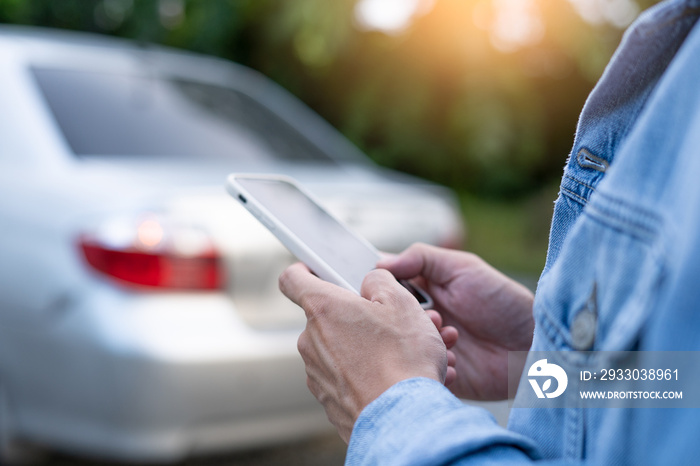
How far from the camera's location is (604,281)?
66cm

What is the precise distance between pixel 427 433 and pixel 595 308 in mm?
211

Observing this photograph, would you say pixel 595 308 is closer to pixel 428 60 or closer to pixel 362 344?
pixel 362 344

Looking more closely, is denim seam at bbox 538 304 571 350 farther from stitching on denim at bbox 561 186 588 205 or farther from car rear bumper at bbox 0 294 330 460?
car rear bumper at bbox 0 294 330 460

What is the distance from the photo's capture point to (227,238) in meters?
2.28

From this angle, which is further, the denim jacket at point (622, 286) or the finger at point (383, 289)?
the finger at point (383, 289)

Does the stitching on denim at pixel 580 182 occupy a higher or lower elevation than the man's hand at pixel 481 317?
higher

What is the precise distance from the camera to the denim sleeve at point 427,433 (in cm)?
71

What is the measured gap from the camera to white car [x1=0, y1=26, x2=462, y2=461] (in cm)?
223

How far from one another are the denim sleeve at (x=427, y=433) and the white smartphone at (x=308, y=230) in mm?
400

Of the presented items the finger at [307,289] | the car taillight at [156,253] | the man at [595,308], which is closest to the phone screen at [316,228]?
the finger at [307,289]

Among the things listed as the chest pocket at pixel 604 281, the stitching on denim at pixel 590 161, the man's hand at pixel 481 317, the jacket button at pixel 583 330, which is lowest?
the man's hand at pixel 481 317

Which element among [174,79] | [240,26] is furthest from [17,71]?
[240,26]

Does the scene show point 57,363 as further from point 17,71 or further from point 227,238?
point 17,71

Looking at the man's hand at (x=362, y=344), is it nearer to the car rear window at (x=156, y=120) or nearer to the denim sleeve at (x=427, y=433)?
the denim sleeve at (x=427, y=433)
